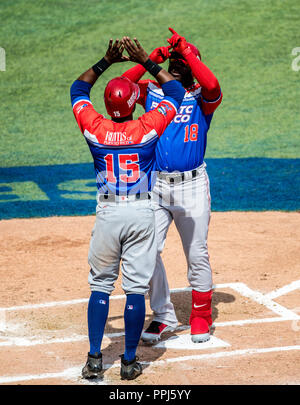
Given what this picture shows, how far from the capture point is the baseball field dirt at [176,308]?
4.50 m

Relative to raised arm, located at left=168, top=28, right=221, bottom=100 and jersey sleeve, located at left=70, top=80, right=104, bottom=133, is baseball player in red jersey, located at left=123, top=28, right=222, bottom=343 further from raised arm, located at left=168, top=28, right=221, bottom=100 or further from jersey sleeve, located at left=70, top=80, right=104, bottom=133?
jersey sleeve, located at left=70, top=80, right=104, bottom=133

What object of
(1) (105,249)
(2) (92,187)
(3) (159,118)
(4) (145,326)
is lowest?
(4) (145,326)

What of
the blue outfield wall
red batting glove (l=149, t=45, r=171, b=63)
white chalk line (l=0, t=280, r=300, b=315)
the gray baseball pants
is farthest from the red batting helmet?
the blue outfield wall

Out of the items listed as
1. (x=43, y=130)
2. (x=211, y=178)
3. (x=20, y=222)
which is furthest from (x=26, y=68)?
(x=20, y=222)

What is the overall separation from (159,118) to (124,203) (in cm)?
61

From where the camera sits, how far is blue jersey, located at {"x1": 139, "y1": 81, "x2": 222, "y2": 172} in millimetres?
5031

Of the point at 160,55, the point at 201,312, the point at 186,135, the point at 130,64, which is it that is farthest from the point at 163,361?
the point at 130,64

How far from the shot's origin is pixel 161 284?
17.1 feet

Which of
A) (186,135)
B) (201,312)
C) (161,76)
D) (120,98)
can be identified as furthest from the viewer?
(201,312)

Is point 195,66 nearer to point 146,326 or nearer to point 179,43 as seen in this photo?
point 179,43

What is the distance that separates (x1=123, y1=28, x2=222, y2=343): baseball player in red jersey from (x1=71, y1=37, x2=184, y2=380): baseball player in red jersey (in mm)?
636

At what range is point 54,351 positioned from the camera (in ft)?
16.0

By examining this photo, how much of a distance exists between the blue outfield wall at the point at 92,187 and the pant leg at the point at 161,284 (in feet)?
13.6

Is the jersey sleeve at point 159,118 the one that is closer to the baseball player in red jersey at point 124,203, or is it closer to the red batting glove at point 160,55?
the baseball player in red jersey at point 124,203
